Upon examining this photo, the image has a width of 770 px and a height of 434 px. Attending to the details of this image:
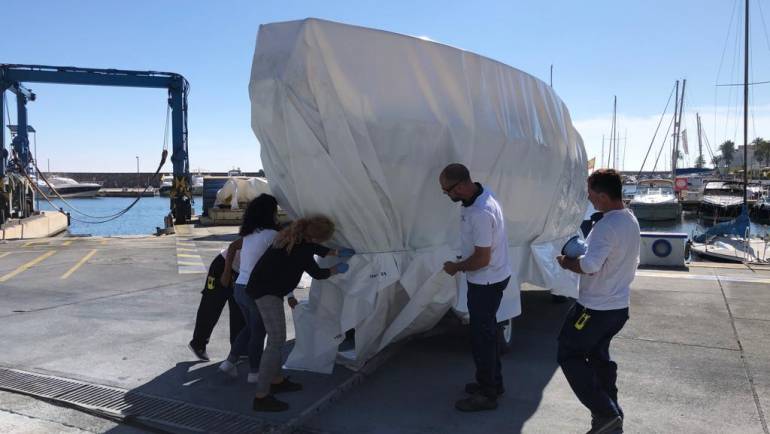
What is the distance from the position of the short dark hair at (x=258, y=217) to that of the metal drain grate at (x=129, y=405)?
4.29 feet

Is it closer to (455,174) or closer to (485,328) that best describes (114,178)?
(455,174)

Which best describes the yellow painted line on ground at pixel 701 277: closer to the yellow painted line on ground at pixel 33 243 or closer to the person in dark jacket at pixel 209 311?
the person in dark jacket at pixel 209 311

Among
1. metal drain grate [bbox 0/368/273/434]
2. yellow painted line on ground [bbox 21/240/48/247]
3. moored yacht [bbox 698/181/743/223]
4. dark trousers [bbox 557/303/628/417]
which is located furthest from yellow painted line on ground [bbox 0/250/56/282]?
moored yacht [bbox 698/181/743/223]

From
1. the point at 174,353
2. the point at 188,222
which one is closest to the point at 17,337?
the point at 174,353

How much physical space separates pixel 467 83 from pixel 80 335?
4677 millimetres

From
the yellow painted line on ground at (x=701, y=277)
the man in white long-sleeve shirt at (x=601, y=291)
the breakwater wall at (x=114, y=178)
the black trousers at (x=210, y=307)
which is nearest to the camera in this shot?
the man in white long-sleeve shirt at (x=601, y=291)

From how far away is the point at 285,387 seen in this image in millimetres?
4391

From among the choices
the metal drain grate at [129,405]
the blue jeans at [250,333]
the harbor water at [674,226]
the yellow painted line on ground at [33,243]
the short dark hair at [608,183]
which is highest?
the short dark hair at [608,183]

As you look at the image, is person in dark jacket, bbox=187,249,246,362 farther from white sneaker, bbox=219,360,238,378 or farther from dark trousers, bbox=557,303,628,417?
dark trousers, bbox=557,303,628,417

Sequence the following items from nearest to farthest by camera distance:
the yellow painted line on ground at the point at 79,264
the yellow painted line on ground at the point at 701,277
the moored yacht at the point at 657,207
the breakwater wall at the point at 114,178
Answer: the yellow painted line on ground at the point at 701,277
the yellow painted line on ground at the point at 79,264
the moored yacht at the point at 657,207
the breakwater wall at the point at 114,178

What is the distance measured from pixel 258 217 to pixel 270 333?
87 centimetres

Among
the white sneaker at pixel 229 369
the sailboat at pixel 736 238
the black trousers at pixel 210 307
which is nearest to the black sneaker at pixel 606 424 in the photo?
the white sneaker at pixel 229 369

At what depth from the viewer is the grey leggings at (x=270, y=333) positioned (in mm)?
4070

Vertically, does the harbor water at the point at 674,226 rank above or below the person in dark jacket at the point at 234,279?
below
